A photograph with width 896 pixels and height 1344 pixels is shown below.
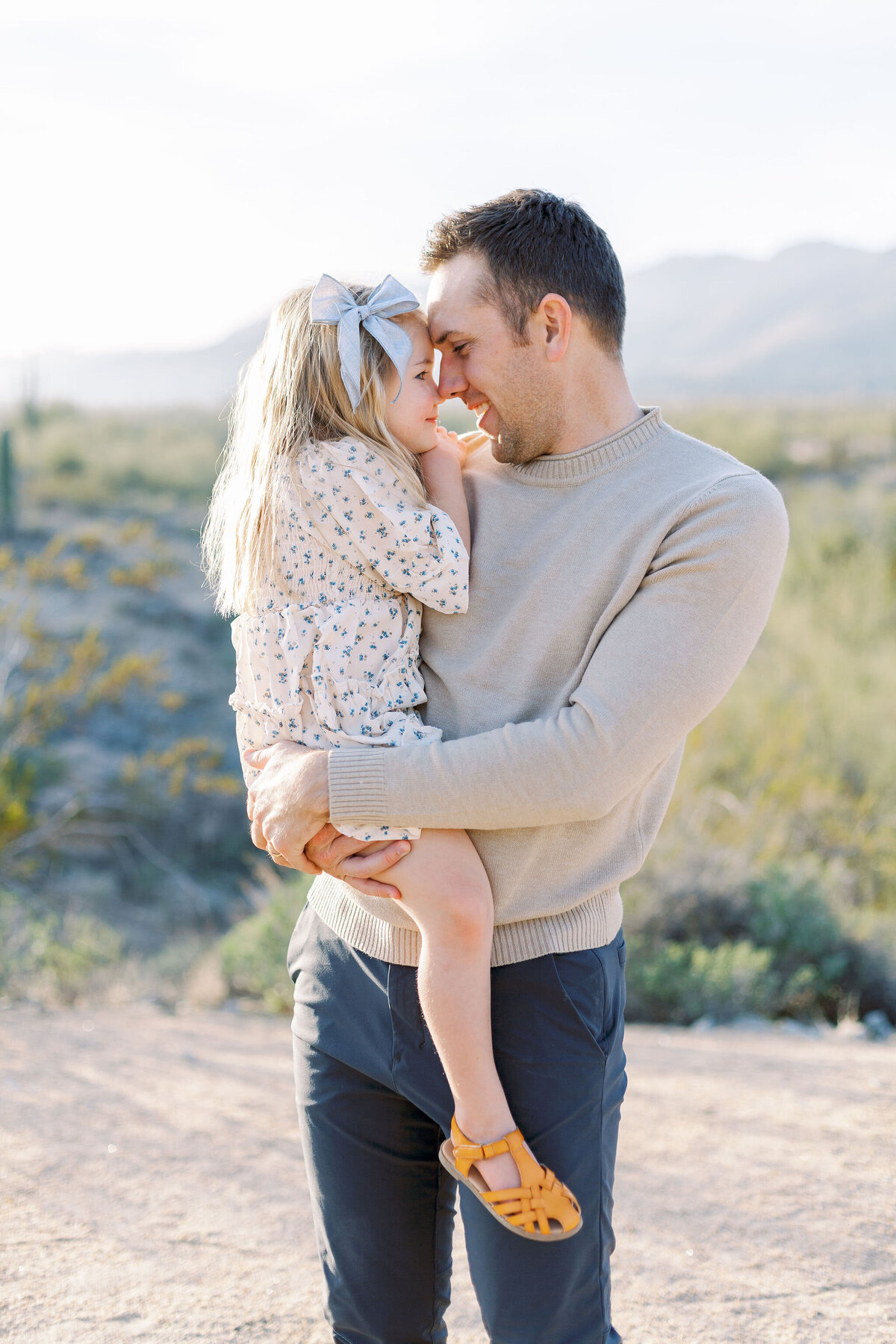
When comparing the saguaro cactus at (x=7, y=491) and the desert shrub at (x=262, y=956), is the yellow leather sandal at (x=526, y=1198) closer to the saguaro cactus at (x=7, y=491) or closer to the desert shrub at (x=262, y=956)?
the desert shrub at (x=262, y=956)

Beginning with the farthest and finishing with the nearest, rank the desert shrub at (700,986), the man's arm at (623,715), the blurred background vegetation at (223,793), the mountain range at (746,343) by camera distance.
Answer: the mountain range at (746,343) < the blurred background vegetation at (223,793) < the desert shrub at (700,986) < the man's arm at (623,715)

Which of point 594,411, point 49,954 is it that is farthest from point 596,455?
point 49,954

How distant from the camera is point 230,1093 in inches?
170

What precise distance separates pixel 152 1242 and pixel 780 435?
21447mm

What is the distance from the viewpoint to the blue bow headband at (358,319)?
1989mm

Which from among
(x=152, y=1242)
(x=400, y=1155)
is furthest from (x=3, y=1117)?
(x=400, y=1155)

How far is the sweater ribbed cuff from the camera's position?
A: 1.74m

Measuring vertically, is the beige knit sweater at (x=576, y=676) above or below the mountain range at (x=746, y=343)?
below

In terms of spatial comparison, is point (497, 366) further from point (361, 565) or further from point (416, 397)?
point (361, 565)

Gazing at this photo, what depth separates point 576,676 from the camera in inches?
70.5

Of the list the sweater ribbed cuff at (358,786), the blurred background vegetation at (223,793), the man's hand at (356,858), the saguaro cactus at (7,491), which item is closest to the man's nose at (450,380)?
the sweater ribbed cuff at (358,786)

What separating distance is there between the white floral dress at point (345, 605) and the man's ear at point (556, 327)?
13.5 inches

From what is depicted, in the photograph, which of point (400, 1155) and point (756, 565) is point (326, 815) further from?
point (756, 565)

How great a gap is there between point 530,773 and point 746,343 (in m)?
169
